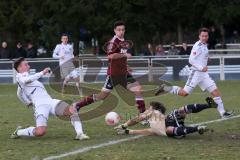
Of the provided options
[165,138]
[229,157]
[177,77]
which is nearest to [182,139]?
[165,138]

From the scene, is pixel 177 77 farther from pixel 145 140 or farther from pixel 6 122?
pixel 145 140

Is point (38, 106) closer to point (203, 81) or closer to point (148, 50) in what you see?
point (203, 81)

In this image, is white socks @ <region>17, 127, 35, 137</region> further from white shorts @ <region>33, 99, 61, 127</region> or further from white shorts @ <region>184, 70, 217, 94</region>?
white shorts @ <region>184, 70, 217, 94</region>

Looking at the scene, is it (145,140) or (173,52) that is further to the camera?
(173,52)

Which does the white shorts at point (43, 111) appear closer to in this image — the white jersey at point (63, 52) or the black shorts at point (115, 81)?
the black shorts at point (115, 81)

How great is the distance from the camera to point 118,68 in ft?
45.3

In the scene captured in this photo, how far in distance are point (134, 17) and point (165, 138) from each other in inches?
1126

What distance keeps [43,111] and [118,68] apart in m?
2.58

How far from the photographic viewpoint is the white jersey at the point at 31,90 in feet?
38.5

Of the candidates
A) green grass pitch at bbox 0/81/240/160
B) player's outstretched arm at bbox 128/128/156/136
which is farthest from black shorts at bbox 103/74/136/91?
player's outstretched arm at bbox 128/128/156/136

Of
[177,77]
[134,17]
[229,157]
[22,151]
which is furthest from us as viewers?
[134,17]

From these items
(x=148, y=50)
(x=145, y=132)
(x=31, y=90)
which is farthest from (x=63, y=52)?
(x=148, y=50)

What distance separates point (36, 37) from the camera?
140ft

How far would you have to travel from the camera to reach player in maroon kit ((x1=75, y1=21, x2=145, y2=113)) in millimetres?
13508
